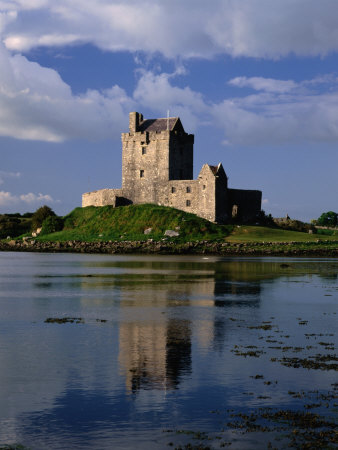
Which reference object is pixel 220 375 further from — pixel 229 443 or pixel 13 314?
pixel 13 314

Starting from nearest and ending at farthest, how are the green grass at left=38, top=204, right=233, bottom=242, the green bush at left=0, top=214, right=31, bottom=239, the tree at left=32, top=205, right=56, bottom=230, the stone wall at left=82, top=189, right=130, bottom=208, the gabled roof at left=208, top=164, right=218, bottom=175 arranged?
the green grass at left=38, top=204, right=233, bottom=242 → the gabled roof at left=208, top=164, right=218, bottom=175 → the stone wall at left=82, top=189, right=130, bottom=208 → the tree at left=32, top=205, right=56, bottom=230 → the green bush at left=0, top=214, right=31, bottom=239

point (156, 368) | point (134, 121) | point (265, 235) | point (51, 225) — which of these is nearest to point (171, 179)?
point (134, 121)

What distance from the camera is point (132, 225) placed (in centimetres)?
9369

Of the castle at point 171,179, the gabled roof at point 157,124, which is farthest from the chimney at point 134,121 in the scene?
the gabled roof at point 157,124

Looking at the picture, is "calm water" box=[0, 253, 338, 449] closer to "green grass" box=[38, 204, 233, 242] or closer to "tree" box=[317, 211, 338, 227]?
"green grass" box=[38, 204, 233, 242]

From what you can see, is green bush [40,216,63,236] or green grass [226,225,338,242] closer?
green grass [226,225,338,242]

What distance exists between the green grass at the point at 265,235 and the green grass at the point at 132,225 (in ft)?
5.94

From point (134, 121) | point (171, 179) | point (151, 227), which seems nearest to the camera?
point (151, 227)

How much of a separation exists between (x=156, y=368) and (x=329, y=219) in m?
149

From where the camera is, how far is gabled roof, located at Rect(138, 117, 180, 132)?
9812 cm

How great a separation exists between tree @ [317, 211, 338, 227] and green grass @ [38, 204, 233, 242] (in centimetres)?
7275

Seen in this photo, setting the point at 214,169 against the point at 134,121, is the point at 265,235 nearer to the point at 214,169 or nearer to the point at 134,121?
the point at 214,169

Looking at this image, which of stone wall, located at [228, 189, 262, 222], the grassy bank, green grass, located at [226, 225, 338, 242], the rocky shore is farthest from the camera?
stone wall, located at [228, 189, 262, 222]

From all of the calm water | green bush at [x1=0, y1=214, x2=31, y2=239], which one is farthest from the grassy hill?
the calm water
